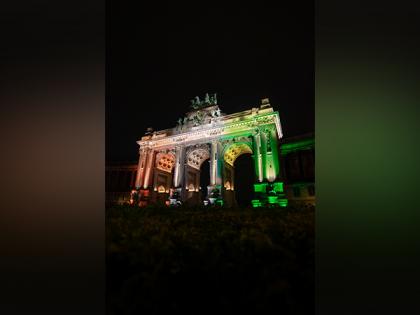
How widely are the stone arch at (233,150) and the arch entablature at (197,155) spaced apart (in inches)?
118

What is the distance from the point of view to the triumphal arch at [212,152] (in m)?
29.0

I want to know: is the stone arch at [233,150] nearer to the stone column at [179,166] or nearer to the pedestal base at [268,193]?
the pedestal base at [268,193]

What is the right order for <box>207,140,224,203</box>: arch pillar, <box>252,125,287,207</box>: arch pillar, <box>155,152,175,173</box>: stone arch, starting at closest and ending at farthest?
1. <box>252,125,287,207</box>: arch pillar
2. <box>207,140,224,203</box>: arch pillar
3. <box>155,152,175,173</box>: stone arch

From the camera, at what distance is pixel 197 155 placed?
37.7m

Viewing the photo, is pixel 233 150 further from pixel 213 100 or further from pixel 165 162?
pixel 165 162

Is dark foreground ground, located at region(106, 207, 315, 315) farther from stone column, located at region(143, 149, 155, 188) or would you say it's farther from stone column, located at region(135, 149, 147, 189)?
stone column, located at region(135, 149, 147, 189)

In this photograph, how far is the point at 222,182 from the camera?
103 ft

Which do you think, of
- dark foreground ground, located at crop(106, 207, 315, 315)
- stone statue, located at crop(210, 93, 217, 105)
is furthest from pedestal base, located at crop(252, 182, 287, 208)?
dark foreground ground, located at crop(106, 207, 315, 315)

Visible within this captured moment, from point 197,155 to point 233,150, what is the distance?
21.3 feet

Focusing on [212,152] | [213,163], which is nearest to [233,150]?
[212,152]

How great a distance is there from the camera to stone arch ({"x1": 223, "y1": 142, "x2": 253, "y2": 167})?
107 feet
